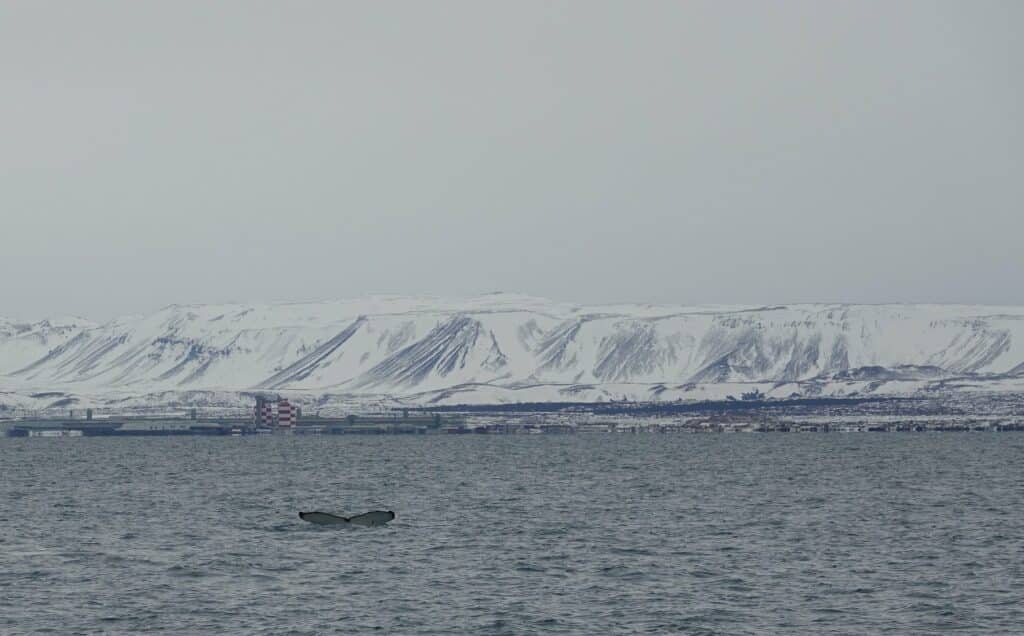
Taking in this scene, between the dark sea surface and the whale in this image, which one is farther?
the whale

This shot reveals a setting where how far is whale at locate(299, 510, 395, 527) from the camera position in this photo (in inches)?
4668

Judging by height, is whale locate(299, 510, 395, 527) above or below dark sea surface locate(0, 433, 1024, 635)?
above

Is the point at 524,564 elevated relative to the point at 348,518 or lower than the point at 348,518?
lower

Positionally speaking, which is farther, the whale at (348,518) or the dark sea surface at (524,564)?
the whale at (348,518)

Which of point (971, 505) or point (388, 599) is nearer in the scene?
point (388, 599)

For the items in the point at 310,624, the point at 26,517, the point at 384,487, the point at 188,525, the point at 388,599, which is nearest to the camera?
the point at 310,624

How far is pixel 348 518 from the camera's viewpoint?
4670 inches

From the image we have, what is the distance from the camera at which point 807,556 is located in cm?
9756

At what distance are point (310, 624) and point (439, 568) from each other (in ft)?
66.8

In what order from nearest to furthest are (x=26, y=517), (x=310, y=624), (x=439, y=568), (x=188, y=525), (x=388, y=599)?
1. (x=310, y=624)
2. (x=388, y=599)
3. (x=439, y=568)
4. (x=188, y=525)
5. (x=26, y=517)

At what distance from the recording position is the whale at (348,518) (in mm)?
118562

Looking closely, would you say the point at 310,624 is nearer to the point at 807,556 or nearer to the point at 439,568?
the point at 439,568

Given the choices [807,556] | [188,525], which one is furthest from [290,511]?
[807,556]

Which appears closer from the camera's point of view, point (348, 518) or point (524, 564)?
point (524, 564)
